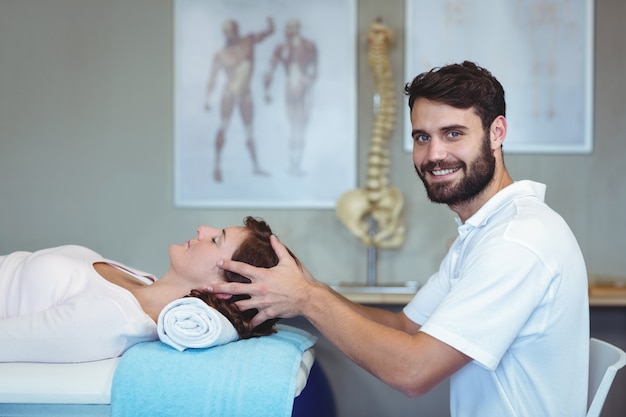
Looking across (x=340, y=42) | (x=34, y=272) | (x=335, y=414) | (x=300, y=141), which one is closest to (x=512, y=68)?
(x=340, y=42)

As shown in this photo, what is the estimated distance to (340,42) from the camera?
2.85 m

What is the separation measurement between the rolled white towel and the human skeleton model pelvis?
4.29ft

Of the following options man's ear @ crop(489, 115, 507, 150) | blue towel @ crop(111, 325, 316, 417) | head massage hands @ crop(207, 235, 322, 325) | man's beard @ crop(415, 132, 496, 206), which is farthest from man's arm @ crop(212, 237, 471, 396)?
man's ear @ crop(489, 115, 507, 150)

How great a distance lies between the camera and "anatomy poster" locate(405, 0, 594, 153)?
9.19 ft

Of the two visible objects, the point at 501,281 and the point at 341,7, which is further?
the point at 341,7

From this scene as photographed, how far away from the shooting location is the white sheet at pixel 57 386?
1.33 meters

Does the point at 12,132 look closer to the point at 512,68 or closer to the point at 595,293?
the point at 512,68

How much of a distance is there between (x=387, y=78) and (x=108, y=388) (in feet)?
5.78

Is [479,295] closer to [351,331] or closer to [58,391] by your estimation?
[351,331]

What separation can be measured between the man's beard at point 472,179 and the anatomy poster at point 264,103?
50.8 inches

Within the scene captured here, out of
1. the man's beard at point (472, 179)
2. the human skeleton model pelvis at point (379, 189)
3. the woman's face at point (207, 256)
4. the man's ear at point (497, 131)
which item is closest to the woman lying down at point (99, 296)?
the woman's face at point (207, 256)

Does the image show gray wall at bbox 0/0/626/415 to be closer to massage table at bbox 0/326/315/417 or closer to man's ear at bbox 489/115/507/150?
man's ear at bbox 489/115/507/150

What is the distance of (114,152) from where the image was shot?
2.93 meters

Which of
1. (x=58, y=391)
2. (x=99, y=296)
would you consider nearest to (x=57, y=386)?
(x=58, y=391)
